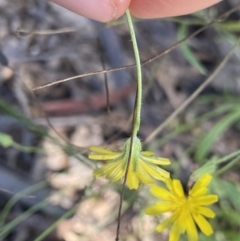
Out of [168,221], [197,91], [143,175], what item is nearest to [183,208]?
[168,221]

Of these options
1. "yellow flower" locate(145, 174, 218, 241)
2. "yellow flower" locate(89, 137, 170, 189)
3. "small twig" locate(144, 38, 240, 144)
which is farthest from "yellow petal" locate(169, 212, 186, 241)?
"small twig" locate(144, 38, 240, 144)

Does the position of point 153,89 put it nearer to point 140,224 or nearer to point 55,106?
point 55,106

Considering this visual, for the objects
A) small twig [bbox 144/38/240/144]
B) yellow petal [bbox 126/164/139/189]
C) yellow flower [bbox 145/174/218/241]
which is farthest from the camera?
small twig [bbox 144/38/240/144]

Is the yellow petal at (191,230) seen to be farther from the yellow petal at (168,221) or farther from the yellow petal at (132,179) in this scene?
the yellow petal at (132,179)

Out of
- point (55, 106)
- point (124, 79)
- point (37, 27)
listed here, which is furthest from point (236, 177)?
point (37, 27)

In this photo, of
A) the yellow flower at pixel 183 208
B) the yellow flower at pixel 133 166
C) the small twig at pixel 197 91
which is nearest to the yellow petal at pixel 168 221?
the yellow flower at pixel 183 208

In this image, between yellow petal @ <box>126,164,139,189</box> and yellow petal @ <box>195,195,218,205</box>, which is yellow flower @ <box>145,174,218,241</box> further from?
yellow petal @ <box>126,164,139,189</box>

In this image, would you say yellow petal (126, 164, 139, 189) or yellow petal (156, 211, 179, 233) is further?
yellow petal (156, 211, 179, 233)
